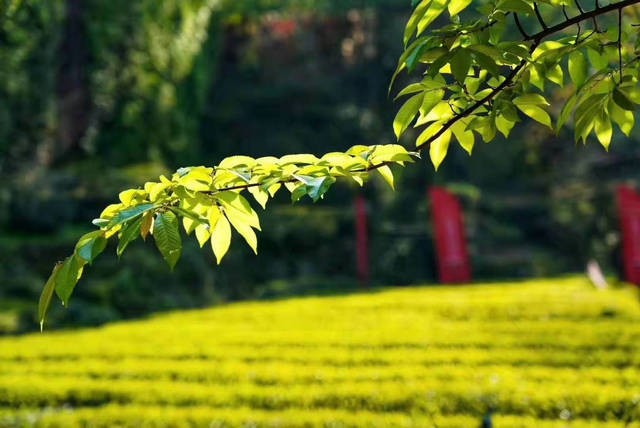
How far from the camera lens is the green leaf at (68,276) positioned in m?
1.99

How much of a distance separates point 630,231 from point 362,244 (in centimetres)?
631

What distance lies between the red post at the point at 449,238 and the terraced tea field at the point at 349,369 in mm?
5877

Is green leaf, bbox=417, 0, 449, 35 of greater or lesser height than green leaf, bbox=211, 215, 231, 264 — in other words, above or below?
above

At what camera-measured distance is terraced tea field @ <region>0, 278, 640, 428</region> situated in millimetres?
6012

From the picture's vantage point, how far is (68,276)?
2.00 m

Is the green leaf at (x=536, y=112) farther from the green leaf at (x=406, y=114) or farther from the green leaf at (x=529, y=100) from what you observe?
the green leaf at (x=406, y=114)

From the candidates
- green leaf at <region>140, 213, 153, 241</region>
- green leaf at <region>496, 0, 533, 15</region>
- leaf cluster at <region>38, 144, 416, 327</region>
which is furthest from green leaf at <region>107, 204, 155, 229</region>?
green leaf at <region>496, 0, 533, 15</region>

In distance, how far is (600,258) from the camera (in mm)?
18922

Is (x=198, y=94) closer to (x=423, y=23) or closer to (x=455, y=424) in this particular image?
(x=455, y=424)

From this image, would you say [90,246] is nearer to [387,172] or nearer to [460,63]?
[387,172]

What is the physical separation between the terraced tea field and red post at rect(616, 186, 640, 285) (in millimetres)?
4153

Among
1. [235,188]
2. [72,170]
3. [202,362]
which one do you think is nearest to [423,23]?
[235,188]

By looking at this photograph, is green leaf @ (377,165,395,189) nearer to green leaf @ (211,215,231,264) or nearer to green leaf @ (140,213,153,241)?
green leaf @ (211,215,231,264)

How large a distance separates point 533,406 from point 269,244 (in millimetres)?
12225
